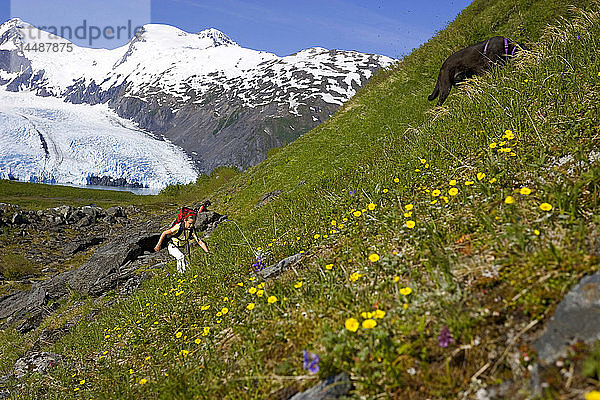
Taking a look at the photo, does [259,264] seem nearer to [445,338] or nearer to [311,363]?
[311,363]

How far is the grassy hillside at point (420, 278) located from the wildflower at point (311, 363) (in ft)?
Result: 0.26

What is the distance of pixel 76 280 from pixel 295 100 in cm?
14110

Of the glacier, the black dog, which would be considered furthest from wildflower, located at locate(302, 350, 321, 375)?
the glacier

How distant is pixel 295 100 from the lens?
152 m

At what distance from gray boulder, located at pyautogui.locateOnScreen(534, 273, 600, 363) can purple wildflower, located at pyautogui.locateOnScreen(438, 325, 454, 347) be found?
518 millimetres

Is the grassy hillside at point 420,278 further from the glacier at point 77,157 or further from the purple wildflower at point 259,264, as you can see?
the glacier at point 77,157

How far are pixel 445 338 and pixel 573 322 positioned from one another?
78 centimetres

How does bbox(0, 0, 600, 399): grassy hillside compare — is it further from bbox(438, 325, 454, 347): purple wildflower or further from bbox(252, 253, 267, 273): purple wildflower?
bbox(252, 253, 267, 273): purple wildflower

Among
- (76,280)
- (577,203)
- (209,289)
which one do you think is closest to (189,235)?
(209,289)

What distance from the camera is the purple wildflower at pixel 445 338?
2.50 metres

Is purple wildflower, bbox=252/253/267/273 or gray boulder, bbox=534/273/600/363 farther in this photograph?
purple wildflower, bbox=252/253/267/273

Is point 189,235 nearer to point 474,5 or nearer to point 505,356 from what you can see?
point 505,356

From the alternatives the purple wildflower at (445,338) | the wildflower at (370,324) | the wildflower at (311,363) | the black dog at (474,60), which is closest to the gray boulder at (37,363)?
the wildflower at (311,363)

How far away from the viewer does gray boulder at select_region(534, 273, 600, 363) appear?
2107 mm
